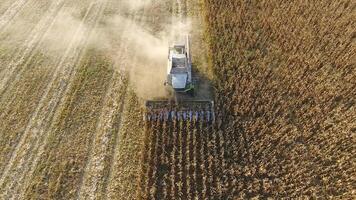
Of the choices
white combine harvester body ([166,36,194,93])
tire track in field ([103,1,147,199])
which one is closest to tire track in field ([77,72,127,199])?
tire track in field ([103,1,147,199])

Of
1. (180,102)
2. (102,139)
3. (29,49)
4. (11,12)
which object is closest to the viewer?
(102,139)

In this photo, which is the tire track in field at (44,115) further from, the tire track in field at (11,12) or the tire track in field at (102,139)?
the tire track in field at (11,12)

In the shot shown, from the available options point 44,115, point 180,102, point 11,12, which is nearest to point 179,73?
point 180,102

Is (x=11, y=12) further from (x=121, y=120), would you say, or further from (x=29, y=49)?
(x=121, y=120)

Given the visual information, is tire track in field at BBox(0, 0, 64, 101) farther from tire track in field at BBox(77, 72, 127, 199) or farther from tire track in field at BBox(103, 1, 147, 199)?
tire track in field at BBox(77, 72, 127, 199)

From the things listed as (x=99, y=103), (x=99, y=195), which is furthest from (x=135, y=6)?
(x=99, y=195)

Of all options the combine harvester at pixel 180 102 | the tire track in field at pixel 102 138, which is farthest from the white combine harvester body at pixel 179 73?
the tire track in field at pixel 102 138
